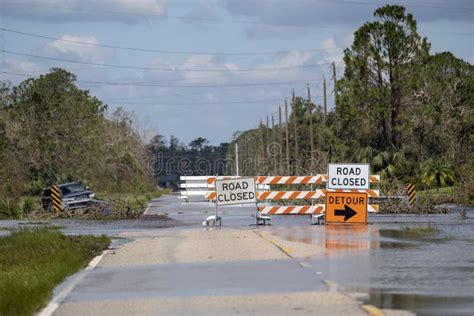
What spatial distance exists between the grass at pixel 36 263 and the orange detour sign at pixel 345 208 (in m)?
6.56

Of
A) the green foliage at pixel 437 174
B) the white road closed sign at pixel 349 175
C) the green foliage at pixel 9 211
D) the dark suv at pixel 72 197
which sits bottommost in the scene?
the green foliage at pixel 9 211

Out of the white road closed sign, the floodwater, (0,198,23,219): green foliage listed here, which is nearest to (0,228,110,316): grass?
the floodwater

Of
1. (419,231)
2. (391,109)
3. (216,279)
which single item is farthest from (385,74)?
(216,279)

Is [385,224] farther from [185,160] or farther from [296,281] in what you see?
[185,160]

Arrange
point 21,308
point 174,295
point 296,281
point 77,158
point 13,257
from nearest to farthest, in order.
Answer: point 21,308, point 174,295, point 296,281, point 13,257, point 77,158

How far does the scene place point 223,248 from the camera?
20344 millimetres

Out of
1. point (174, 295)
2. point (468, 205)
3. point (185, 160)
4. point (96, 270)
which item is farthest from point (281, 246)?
point (185, 160)

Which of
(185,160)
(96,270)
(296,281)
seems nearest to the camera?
(296,281)

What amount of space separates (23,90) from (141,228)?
6087cm

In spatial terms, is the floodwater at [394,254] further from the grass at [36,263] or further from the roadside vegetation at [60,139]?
the roadside vegetation at [60,139]

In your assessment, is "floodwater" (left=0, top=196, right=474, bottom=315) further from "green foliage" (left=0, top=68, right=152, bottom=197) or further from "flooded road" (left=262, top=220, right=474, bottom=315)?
"green foliage" (left=0, top=68, right=152, bottom=197)

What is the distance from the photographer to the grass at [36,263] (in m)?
12.9

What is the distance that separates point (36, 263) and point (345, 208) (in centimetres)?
1165

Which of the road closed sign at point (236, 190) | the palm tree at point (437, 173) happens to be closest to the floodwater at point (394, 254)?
the road closed sign at point (236, 190)
